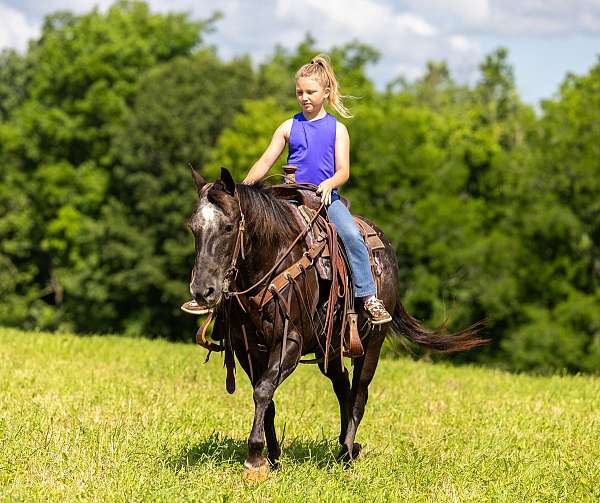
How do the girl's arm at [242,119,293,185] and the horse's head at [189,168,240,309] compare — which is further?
the girl's arm at [242,119,293,185]

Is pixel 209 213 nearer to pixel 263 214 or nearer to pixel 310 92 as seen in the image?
pixel 263 214

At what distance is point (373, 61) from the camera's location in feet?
207

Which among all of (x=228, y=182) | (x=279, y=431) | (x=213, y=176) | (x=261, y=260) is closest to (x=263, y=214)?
(x=261, y=260)

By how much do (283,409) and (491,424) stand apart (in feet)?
7.75

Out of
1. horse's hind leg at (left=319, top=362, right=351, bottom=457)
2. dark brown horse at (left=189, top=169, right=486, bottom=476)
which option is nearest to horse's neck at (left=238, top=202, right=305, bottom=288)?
dark brown horse at (left=189, top=169, right=486, bottom=476)

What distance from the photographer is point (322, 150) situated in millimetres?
8023

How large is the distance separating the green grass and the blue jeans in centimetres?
149

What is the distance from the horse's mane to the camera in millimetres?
7004

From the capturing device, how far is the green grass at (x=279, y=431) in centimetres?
708

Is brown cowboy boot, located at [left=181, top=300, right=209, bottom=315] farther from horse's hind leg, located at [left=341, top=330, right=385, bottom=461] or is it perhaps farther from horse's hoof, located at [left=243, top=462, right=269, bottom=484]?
horse's hind leg, located at [left=341, top=330, right=385, bottom=461]

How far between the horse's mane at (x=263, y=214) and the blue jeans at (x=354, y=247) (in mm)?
609

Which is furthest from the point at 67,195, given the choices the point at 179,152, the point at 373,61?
the point at 373,61

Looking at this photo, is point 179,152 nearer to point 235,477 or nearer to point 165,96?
point 165,96

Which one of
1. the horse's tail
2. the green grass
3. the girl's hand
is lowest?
the green grass
